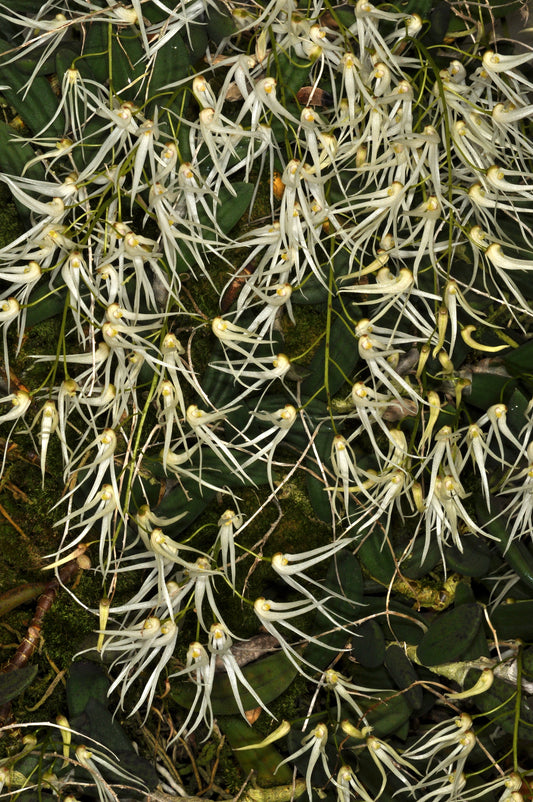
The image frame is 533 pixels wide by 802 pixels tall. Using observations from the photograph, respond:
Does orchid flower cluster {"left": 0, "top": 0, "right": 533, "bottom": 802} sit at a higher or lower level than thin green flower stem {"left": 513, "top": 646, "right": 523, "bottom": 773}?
higher

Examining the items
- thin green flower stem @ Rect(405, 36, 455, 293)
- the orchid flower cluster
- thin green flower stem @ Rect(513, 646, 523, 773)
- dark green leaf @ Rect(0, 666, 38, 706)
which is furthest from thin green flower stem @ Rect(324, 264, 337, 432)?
dark green leaf @ Rect(0, 666, 38, 706)

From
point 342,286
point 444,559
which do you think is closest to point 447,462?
point 444,559

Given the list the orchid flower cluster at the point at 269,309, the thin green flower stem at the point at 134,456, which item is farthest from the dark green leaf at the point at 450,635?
the thin green flower stem at the point at 134,456

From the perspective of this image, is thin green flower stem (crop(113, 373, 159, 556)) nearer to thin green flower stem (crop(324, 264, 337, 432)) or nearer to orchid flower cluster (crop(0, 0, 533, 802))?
orchid flower cluster (crop(0, 0, 533, 802))

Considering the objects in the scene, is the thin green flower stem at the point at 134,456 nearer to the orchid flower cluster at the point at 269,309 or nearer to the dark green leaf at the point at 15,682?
the orchid flower cluster at the point at 269,309

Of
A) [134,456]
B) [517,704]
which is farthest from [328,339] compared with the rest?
[517,704]

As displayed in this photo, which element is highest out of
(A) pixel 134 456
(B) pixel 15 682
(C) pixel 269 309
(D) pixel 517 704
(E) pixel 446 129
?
(E) pixel 446 129

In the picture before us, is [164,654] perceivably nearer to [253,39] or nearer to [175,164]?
[175,164]

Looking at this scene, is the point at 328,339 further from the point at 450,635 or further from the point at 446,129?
the point at 450,635
